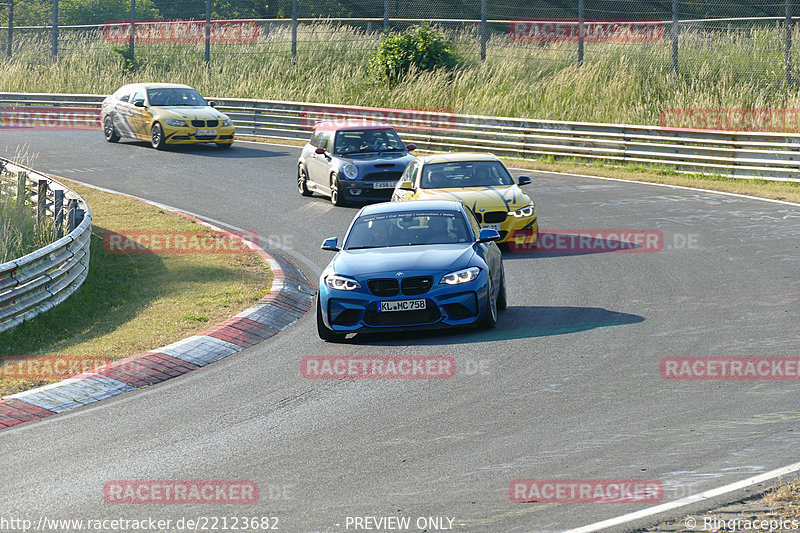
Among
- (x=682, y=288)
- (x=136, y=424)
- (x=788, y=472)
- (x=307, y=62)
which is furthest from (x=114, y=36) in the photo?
(x=788, y=472)

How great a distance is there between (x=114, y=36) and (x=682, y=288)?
34.7 meters

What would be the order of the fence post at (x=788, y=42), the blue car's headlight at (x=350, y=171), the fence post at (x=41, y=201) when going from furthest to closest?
the fence post at (x=788, y=42), the blue car's headlight at (x=350, y=171), the fence post at (x=41, y=201)

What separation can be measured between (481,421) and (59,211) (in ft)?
32.1

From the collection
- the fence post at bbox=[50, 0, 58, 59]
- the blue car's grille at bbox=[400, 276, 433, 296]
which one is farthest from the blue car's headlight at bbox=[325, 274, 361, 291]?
the fence post at bbox=[50, 0, 58, 59]

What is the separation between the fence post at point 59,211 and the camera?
15.9m

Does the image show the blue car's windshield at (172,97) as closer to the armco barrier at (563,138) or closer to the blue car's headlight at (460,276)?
the armco barrier at (563,138)

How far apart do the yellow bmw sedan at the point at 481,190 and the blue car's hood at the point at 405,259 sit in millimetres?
4039

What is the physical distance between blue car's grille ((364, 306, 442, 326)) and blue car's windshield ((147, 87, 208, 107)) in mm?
20418

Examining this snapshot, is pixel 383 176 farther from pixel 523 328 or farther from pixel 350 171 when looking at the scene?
pixel 523 328

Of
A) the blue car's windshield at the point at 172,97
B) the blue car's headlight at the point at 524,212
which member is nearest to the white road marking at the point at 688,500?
the blue car's headlight at the point at 524,212

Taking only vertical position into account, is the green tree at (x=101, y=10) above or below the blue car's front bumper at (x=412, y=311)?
above

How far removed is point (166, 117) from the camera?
1158 inches

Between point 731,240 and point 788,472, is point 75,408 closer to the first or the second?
point 788,472

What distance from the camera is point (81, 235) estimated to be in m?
14.4
